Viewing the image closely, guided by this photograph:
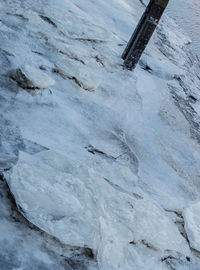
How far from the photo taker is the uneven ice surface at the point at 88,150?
3.98ft

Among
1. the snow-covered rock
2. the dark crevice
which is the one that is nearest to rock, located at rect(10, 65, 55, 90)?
the snow-covered rock

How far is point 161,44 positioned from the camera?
15.2ft

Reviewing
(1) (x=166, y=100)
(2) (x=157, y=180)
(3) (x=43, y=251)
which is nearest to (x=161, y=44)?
(1) (x=166, y=100)

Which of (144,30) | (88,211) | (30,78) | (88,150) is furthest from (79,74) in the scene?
(88,211)

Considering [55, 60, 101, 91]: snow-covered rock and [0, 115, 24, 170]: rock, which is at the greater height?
[55, 60, 101, 91]: snow-covered rock

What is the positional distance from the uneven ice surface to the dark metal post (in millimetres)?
138

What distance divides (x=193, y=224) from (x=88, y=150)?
2.33 feet

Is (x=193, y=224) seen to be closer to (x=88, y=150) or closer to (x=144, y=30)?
(x=88, y=150)

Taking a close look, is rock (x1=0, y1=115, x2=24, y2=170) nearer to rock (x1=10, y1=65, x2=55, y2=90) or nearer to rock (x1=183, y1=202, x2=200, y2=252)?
rock (x1=10, y1=65, x2=55, y2=90)

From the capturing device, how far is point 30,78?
2.01m

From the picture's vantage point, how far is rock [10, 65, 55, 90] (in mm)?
1993

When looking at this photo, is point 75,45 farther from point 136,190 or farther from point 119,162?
point 136,190

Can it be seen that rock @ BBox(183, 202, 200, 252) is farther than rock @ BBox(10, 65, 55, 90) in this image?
No

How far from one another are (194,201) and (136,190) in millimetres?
469
